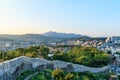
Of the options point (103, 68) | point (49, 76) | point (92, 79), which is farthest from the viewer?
point (103, 68)

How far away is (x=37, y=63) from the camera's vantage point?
27.5 m

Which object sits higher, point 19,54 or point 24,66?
point 24,66

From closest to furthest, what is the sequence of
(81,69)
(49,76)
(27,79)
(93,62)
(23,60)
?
(27,79)
(49,76)
(23,60)
(81,69)
(93,62)

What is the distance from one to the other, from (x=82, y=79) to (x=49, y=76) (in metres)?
3.76

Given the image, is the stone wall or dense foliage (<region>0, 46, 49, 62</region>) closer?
the stone wall

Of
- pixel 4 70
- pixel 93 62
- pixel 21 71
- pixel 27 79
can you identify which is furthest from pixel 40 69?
pixel 93 62

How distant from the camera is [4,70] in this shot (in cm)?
1967

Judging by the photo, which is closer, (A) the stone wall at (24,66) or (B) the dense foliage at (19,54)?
(A) the stone wall at (24,66)

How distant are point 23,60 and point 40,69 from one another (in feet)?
7.24

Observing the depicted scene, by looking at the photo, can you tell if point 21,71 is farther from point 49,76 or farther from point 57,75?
point 57,75

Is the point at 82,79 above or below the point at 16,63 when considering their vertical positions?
below

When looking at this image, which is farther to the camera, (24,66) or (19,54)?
(19,54)

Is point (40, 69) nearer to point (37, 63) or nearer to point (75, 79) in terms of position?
point (37, 63)

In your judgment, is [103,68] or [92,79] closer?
[92,79]
